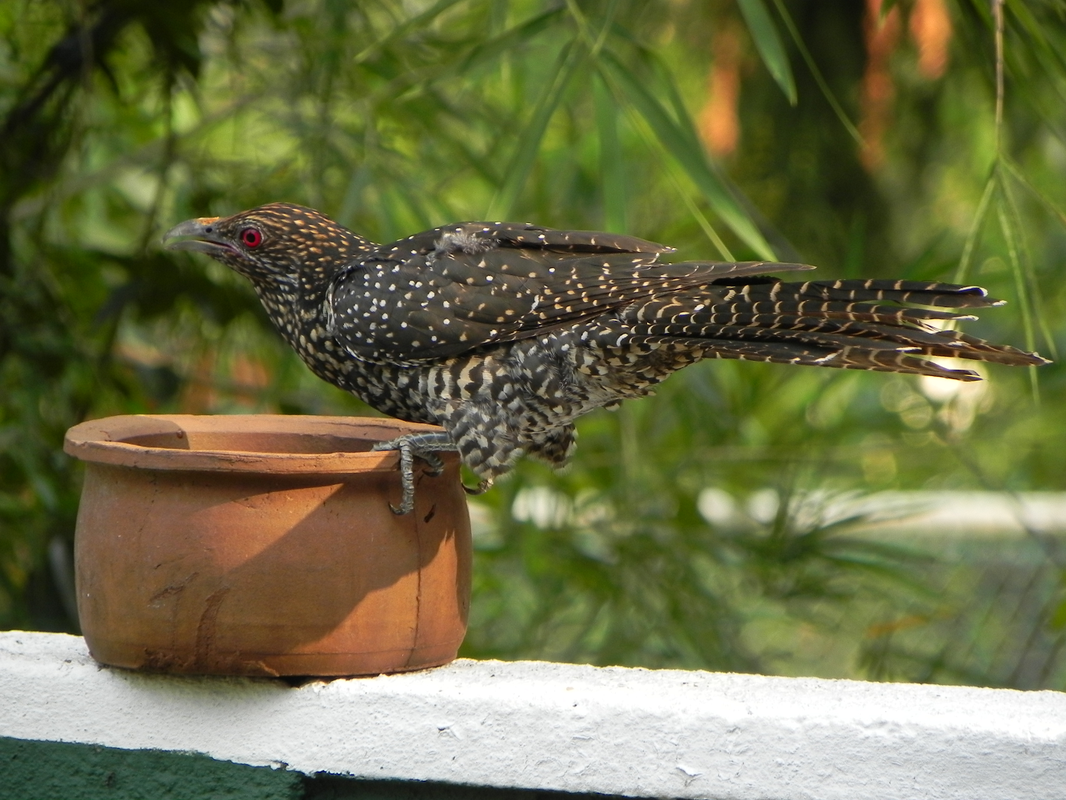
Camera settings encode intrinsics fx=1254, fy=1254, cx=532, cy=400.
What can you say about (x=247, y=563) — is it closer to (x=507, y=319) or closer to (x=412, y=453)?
(x=412, y=453)

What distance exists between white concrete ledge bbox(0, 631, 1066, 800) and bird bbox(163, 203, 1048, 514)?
316mm

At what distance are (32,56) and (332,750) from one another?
2.46 meters

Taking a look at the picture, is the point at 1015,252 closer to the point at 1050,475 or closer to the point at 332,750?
the point at 332,750

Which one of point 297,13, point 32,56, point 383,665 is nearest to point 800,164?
point 297,13

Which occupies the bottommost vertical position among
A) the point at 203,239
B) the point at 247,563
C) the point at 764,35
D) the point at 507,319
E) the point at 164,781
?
the point at 164,781

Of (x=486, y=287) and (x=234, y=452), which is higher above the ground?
(x=486, y=287)

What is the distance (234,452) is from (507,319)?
530mm

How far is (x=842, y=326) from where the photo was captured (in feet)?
5.94

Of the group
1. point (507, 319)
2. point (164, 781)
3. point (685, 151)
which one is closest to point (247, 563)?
point (164, 781)

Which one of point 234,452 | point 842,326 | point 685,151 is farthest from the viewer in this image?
point 685,151

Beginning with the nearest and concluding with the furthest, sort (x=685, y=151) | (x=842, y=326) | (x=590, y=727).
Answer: (x=590, y=727), (x=842, y=326), (x=685, y=151)

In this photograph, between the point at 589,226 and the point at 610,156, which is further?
the point at 589,226

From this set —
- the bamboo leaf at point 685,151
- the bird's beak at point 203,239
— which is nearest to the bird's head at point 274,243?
the bird's beak at point 203,239

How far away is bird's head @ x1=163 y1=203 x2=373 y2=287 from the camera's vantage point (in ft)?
8.11
